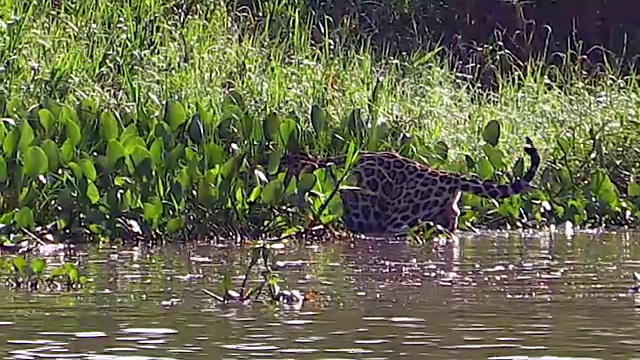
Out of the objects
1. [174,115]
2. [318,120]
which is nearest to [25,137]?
[174,115]

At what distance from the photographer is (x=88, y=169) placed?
748 cm

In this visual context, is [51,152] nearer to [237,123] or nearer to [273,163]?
[273,163]

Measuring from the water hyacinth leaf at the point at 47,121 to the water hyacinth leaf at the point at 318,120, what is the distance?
1.47 meters

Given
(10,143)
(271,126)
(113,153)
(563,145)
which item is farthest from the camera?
(563,145)

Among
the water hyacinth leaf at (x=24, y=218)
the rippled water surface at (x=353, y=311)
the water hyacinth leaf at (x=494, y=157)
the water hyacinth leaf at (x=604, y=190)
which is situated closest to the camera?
the rippled water surface at (x=353, y=311)

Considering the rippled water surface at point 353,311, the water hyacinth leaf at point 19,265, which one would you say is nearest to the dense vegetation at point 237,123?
the rippled water surface at point 353,311

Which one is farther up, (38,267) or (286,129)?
(286,129)

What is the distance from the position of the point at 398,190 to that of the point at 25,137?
2.00 meters

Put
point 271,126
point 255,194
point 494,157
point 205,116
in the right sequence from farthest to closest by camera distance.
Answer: point 494,157, point 271,126, point 205,116, point 255,194

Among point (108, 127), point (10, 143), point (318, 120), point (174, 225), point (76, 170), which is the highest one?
point (318, 120)

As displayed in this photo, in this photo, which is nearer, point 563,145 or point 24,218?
point 24,218

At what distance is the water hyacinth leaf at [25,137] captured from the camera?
748 cm

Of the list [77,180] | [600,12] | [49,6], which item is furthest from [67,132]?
[600,12]

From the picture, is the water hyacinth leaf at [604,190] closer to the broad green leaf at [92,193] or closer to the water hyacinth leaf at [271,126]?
the water hyacinth leaf at [271,126]
